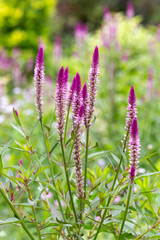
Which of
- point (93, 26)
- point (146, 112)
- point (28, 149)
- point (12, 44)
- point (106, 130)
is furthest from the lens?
point (93, 26)

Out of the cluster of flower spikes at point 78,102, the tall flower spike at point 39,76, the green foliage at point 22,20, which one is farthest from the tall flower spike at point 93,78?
the green foliage at point 22,20

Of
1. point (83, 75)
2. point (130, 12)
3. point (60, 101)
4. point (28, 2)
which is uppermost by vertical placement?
point (28, 2)

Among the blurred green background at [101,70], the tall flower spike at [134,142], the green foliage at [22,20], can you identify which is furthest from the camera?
the green foliage at [22,20]

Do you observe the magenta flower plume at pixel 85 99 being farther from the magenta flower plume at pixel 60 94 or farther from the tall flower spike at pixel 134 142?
the tall flower spike at pixel 134 142

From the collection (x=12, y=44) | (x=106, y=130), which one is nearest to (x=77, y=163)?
(x=106, y=130)

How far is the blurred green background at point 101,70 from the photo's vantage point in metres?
3.33

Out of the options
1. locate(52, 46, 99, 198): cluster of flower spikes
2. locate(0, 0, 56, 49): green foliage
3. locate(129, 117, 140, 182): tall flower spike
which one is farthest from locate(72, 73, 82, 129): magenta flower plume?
locate(0, 0, 56, 49): green foliage

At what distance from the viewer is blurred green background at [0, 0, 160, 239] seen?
10.9 feet

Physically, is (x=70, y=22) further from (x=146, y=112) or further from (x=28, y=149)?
(x=28, y=149)

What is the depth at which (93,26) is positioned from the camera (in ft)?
45.4

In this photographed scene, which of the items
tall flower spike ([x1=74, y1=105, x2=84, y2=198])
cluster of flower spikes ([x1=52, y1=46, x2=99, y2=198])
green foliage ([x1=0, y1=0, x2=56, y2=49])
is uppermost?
green foliage ([x1=0, y1=0, x2=56, y2=49])

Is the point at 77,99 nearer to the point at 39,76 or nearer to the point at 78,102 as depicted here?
the point at 78,102

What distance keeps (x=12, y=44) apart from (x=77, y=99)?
7.54 meters

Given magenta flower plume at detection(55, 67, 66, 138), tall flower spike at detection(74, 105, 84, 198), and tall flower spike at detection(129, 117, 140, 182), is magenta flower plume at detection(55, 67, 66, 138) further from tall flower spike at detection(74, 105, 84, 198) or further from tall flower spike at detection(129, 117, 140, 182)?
tall flower spike at detection(129, 117, 140, 182)
